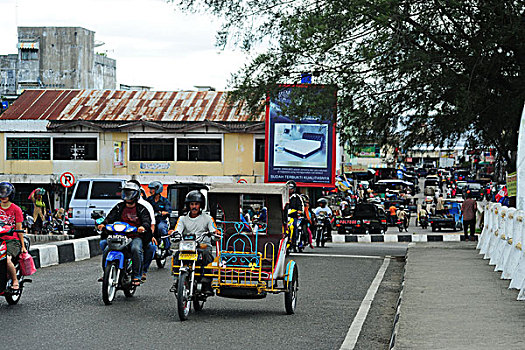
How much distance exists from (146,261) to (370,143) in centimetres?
1241

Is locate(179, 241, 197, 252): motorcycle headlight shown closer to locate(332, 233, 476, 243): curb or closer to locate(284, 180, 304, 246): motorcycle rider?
locate(284, 180, 304, 246): motorcycle rider

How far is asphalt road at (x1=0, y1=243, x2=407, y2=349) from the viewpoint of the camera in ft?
28.1

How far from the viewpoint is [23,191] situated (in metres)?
51.6

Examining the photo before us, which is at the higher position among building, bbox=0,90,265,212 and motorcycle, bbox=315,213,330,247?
building, bbox=0,90,265,212

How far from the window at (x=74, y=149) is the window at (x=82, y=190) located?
22.3 metres

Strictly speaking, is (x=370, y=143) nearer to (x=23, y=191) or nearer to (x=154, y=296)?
(x=154, y=296)

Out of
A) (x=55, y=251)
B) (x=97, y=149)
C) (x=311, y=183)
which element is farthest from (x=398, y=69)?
(x=97, y=149)

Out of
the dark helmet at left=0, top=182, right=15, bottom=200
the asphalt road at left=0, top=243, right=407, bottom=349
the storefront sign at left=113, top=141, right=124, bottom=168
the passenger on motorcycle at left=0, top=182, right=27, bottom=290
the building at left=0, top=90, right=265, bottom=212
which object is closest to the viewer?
the asphalt road at left=0, top=243, right=407, bottom=349

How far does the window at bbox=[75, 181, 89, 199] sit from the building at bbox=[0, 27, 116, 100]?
45.3 meters

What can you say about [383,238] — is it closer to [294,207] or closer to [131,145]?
[294,207]

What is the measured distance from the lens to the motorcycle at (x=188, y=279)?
9.75 m

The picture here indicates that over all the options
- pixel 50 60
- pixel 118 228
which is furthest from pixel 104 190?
pixel 50 60

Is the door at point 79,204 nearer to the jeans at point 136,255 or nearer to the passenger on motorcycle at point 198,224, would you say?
the jeans at point 136,255

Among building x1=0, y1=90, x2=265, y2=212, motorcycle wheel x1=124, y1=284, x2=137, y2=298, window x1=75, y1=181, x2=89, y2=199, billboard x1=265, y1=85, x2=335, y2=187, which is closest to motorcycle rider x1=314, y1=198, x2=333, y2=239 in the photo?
window x1=75, y1=181, x2=89, y2=199
